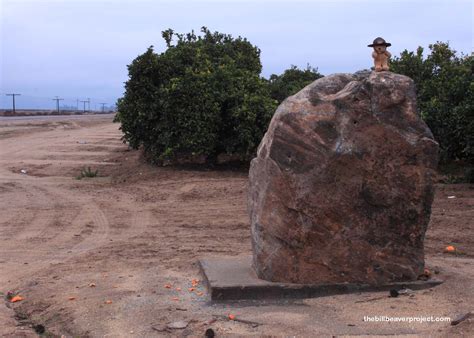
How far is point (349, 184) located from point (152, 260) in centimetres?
303

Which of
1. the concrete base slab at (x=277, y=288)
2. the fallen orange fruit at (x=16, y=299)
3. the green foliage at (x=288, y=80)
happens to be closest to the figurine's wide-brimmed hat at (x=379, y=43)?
the concrete base slab at (x=277, y=288)

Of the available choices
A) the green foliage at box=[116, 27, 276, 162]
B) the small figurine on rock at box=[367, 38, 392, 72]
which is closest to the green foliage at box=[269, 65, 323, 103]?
the green foliage at box=[116, 27, 276, 162]

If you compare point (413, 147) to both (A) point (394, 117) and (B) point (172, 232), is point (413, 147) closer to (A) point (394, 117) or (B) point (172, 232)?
(A) point (394, 117)

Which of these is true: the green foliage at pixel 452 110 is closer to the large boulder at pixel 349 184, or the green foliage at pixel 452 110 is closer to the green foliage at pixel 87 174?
the large boulder at pixel 349 184

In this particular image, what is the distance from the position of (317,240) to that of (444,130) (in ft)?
27.7

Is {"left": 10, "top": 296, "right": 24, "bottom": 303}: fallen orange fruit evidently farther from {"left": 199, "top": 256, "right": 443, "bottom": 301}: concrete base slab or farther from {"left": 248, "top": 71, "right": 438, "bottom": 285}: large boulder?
A: {"left": 248, "top": 71, "right": 438, "bottom": 285}: large boulder

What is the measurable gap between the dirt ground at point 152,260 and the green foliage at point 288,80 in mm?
8809

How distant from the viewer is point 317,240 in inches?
228

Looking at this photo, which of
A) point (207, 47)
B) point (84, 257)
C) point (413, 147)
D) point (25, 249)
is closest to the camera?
point (413, 147)

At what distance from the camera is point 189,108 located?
15.1 metres

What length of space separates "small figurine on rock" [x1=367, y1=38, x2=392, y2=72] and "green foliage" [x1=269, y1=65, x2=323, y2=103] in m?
17.1

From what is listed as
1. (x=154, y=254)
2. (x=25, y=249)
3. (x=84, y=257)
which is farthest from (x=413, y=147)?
(x=25, y=249)

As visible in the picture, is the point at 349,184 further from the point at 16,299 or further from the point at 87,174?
the point at 87,174

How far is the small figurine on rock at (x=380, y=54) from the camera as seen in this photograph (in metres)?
5.98
